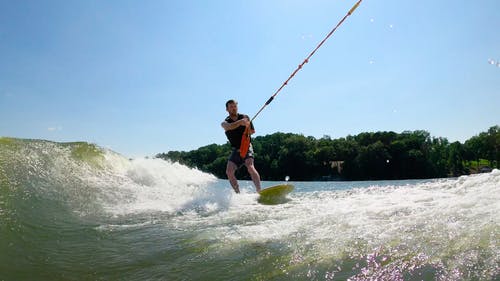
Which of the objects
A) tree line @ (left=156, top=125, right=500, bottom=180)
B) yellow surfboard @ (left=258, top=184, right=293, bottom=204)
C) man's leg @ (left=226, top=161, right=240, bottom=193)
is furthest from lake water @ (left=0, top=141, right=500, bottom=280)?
tree line @ (left=156, top=125, right=500, bottom=180)

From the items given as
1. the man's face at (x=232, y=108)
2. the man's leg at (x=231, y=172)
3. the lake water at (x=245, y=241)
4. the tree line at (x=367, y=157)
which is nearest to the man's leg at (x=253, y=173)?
the man's leg at (x=231, y=172)

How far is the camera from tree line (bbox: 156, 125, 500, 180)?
8456 cm

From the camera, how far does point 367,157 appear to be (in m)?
86.2

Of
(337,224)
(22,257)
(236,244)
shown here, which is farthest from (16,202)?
(337,224)

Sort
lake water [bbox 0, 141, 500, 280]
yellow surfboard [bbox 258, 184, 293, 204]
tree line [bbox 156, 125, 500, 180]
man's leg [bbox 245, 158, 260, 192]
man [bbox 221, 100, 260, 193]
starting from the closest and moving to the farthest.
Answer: lake water [bbox 0, 141, 500, 280] < yellow surfboard [bbox 258, 184, 293, 204] < man's leg [bbox 245, 158, 260, 192] < man [bbox 221, 100, 260, 193] < tree line [bbox 156, 125, 500, 180]

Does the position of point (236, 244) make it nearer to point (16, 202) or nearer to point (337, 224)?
point (337, 224)

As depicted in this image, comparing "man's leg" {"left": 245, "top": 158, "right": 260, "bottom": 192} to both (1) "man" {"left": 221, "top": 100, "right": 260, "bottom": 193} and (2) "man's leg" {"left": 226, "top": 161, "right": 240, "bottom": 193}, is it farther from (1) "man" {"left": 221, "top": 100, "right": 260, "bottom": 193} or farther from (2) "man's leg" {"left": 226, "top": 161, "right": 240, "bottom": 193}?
(2) "man's leg" {"left": 226, "top": 161, "right": 240, "bottom": 193}

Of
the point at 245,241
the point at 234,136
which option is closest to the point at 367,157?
the point at 234,136

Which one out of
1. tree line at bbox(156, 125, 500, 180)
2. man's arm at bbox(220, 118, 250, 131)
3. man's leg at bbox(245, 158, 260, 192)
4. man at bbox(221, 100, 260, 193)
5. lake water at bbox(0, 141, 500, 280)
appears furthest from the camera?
tree line at bbox(156, 125, 500, 180)

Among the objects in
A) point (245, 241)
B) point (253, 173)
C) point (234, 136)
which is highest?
point (234, 136)

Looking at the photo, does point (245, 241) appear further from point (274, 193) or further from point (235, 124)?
point (235, 124)

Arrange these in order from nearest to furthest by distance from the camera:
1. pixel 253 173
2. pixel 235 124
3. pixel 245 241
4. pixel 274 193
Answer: pixel 245 241 → pixel 274 193 → pixel 253 173 → pixel 235 124

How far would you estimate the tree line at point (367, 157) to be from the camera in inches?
3329

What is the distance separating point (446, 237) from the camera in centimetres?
291
